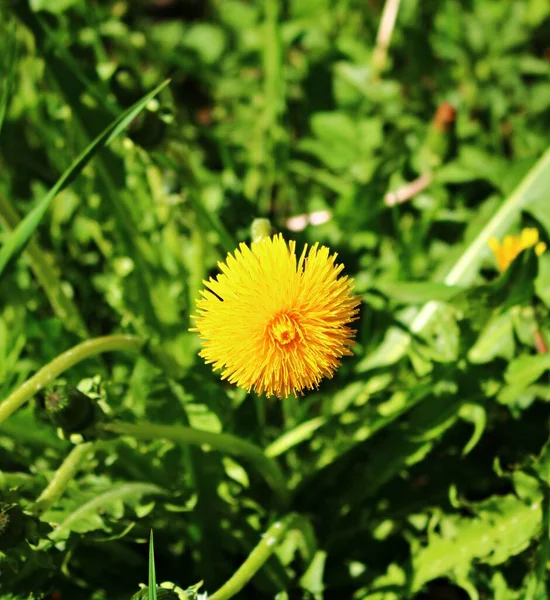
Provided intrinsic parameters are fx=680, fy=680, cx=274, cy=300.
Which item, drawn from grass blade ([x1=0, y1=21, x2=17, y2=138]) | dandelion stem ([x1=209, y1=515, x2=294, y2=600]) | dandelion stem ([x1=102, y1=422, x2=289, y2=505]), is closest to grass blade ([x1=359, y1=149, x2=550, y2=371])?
dandelion stem ([x1=102, y1=422, x2=289, y2=505])

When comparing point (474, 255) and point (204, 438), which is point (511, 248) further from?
point (204, 438)

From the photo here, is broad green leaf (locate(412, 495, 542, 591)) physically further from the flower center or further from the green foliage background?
the flower center

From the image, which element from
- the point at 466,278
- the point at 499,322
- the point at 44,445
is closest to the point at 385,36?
the point at 466,278

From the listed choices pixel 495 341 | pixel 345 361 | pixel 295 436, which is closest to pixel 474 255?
pixel 495 341

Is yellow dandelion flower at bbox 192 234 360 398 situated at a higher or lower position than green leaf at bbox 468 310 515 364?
lower

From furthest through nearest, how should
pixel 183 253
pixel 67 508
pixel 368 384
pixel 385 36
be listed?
pixel 385 36, pixel 183 253, pixel 368 384, pixel 67 508

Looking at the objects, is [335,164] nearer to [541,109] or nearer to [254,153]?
[254,153]

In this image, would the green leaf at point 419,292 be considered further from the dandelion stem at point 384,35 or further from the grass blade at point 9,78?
the dandelion stem at point 384,35
